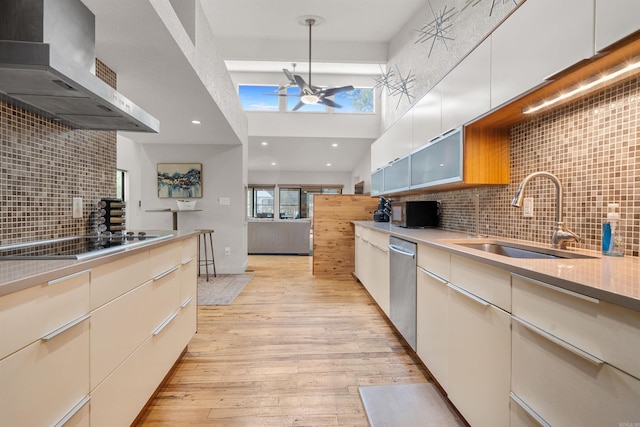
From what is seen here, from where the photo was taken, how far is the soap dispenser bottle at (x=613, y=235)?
1.32 metres

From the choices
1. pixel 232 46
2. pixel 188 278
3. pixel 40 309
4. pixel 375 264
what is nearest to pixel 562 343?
pixel 40 309

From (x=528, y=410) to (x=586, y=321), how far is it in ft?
1.33

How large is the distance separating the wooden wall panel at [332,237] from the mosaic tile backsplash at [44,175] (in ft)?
10.3

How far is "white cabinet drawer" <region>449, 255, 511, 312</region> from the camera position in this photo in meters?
1.17

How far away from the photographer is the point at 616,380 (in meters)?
0.74

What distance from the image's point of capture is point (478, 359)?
52.4 inches

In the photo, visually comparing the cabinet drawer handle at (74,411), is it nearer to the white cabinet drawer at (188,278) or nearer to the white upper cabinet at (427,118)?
the white cabinet drawer at (188,278)

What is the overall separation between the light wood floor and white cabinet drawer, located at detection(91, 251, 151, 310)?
77 cm

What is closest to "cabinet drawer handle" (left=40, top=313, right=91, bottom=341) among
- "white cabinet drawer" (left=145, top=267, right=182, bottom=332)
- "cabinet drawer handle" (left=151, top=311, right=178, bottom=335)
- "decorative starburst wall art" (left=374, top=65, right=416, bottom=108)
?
"white cabinet drawer" (left=145, top=267, right=182, bottom=332)

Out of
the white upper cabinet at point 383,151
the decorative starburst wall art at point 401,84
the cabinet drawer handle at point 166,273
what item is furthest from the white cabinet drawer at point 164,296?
the decorative starburst wall art at point 401,84

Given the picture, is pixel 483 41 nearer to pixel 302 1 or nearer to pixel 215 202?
pixel 302 1

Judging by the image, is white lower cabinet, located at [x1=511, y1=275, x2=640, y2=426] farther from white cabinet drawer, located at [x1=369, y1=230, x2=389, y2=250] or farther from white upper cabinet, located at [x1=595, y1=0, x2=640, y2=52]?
white cabinet drawer, located at [x1=369, y1=230, x2=389, y2=250]

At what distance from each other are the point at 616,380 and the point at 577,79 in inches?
47.7

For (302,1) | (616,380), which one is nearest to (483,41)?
(616,380)
